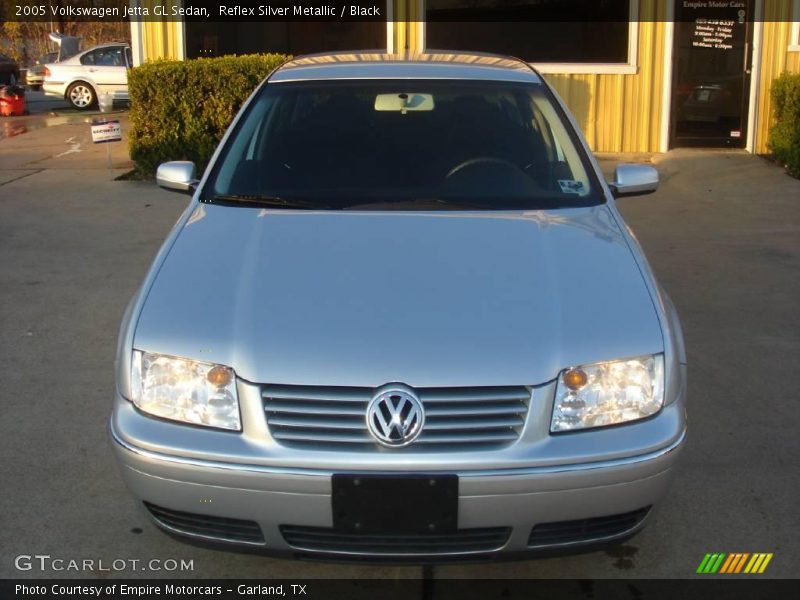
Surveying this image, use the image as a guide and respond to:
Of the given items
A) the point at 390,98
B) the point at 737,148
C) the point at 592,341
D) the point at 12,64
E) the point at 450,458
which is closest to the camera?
the point at 450,458

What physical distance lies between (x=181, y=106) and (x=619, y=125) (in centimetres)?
531

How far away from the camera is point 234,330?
2936 millimetres

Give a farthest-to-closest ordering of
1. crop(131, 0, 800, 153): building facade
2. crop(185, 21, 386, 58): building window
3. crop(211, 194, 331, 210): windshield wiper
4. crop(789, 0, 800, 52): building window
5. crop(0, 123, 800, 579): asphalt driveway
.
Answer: crop(185, 21, 386, 58): building window < crop(131, 0, 800, 153): building facade < crop(789, 0, 800, 52): building window < crop(211, 194, 331, 210): windshield wiper < crop(0, 123, 800, 579): asphalt driveway

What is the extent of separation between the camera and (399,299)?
3051 mm

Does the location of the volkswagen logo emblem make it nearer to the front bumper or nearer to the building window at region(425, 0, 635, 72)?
the front bumper

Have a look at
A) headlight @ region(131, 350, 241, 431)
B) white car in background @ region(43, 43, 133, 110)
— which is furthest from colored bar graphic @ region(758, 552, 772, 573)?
white car in background @ region(43, 43, 133, 110)

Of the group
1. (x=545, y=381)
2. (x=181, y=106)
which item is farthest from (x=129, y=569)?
(x=181, y=106)

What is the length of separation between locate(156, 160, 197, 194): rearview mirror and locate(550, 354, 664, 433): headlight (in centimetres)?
236

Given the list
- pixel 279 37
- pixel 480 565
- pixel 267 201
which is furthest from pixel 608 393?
pixel 279 37

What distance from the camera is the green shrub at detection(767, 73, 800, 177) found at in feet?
34.2

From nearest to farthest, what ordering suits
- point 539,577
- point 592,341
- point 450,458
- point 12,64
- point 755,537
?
point 450,458, point 592,341, point 539,577, point 755,537, point 12,64

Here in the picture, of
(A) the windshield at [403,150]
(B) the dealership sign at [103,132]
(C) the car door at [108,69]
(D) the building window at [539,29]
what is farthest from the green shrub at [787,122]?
(C) the car door at [108,69]

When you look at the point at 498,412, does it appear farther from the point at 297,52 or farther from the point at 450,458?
the point at 297,52

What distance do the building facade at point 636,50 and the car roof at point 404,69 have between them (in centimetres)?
740
